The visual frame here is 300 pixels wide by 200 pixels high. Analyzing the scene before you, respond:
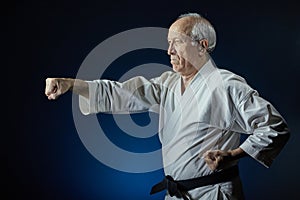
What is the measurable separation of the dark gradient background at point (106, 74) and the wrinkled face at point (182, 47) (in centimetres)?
55

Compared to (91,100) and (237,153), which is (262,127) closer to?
(237,153)

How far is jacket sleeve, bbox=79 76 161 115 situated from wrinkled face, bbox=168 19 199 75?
121 mm

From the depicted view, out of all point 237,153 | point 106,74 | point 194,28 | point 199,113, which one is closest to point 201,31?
point 194,28

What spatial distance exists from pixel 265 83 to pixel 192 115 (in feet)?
2.50

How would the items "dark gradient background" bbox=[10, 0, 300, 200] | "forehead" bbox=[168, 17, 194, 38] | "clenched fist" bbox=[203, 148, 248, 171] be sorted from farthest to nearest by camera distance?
"dark gradient background" bbox=[10, 0, 300, 200]
"forehead" bbox=[168, 17, 194, 38]
"clenched fist" bbox=[203, 148, 248, 171]

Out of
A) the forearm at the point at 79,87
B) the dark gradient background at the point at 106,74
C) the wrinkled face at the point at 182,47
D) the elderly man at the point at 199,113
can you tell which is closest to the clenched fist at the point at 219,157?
the elderly man at the point at 199,113

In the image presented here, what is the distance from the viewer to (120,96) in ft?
3.70

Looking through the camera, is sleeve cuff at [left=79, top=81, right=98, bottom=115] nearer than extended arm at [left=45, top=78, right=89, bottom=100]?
No

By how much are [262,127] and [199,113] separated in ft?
0.56

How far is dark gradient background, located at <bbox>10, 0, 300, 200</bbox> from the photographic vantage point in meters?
1.51

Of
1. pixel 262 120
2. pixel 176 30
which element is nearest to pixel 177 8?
pixel 176 30

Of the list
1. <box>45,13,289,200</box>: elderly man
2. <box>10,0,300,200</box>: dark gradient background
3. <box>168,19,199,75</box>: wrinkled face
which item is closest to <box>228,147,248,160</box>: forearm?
<box>45,13,289,200</box>: elderly man

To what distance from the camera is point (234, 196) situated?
107 centimetres

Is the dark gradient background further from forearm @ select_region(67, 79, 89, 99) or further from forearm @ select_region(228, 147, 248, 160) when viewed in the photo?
forearm @ select_region(228, 147, 248, 160)
